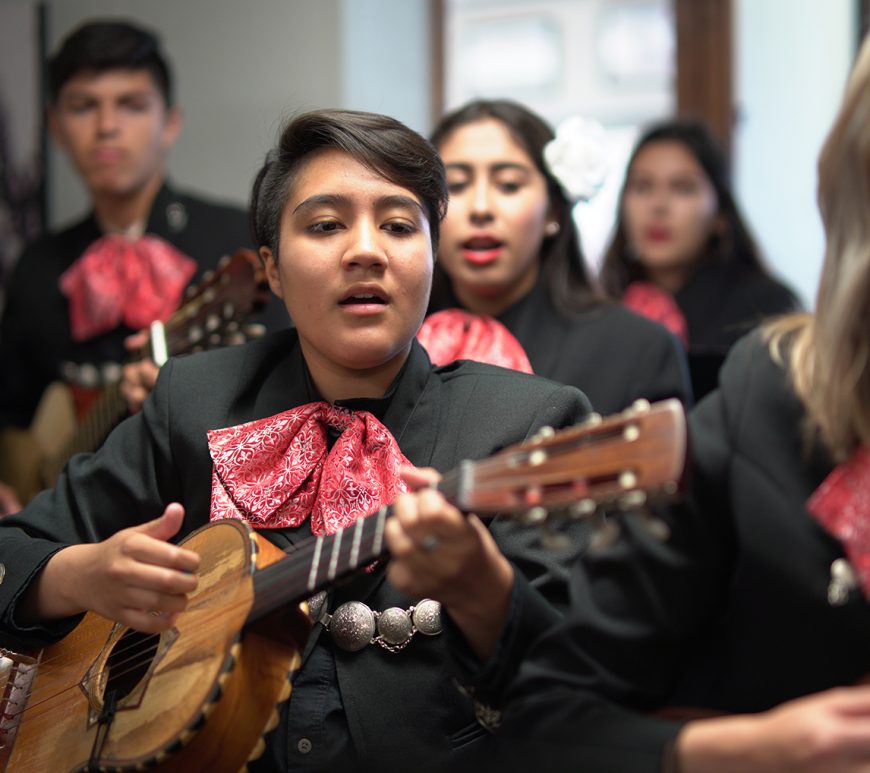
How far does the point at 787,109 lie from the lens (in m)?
3.60

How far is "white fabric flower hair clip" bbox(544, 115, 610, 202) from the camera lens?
2.48 meters

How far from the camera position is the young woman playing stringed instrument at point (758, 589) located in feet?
3.48

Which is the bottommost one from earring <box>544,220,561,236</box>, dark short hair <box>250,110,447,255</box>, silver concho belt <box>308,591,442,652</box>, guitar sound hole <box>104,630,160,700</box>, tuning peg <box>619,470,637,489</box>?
guitar sound hole <box>104,630,160,700</box>

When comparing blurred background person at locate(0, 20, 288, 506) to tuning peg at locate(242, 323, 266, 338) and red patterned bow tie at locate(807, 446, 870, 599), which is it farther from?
red patterned bow tie at locate(807, 446, 870, 599)

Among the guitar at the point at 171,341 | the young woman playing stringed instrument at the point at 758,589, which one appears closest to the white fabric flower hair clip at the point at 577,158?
the guitar at the point at 171,341

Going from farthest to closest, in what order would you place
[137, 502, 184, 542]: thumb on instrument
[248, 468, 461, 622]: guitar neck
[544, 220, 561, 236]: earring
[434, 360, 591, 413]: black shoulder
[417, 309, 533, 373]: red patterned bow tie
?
[544, 220, 561, 236]: earring → [417, 309, 533, 373]: red patterned bow tie → [434, 360, 591, 413]: black shoulder → [137, 502, 184, 542]: thumb on instrument → [248, 468, 461, 622]: guitar neck

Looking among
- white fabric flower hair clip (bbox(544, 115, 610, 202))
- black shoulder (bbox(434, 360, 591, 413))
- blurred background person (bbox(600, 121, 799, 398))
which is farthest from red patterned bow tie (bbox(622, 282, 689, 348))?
black shoulder (bbox(434, 360, 591, 413))

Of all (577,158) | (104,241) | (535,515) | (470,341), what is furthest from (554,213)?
(535,515)

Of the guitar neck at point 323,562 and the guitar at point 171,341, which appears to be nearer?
the guitar neck at point 323,562

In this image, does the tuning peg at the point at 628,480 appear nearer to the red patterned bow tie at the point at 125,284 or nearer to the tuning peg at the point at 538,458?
the tuning peg at the point at 538,458

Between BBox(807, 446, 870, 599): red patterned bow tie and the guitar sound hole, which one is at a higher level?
BBox(807, 446, 870, 599): red patterned bow tie

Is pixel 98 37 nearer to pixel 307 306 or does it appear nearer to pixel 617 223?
pixel 617 223

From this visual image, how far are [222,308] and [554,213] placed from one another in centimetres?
82

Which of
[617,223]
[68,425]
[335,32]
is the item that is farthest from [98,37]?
[617,223]
